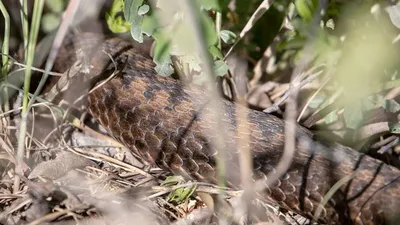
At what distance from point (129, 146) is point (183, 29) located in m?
0.60

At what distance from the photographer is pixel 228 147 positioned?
2914 millimetres

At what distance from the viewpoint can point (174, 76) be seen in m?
3.37

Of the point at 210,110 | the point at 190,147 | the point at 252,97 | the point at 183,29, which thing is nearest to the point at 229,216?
the point at 190,147

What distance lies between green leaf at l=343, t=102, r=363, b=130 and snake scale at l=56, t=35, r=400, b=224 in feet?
0.41

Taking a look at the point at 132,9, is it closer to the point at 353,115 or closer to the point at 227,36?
the point at 227,36

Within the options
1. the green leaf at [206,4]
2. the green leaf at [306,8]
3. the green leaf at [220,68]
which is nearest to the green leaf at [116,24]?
the green leaf at [220,68]

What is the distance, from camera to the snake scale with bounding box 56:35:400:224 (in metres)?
2.81

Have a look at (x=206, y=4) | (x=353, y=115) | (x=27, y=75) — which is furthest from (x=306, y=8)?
(x=27, y=75)

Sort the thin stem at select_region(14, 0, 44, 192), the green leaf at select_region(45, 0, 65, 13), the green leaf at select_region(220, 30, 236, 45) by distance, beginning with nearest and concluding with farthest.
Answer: the thin stem at select_region(14, 0, 44, 192)
the green leaf at select_region(220, 30, 236, 45)
the green leaf at select_region(45, 0, 65, 13)

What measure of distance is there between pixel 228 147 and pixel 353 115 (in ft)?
2.11

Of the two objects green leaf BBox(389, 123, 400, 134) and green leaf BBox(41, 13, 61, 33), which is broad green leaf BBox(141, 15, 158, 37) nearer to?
green leaf BBox(41, 13, 61, 33)

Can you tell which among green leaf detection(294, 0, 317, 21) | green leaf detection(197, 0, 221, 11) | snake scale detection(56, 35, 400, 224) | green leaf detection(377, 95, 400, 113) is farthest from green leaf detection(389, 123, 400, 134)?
green leaf detection(197, 0, 221, 11)

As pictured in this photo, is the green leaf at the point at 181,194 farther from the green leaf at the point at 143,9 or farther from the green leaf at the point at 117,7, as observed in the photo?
the green leaf at the point at 117,7

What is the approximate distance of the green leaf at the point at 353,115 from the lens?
10.2 ft
